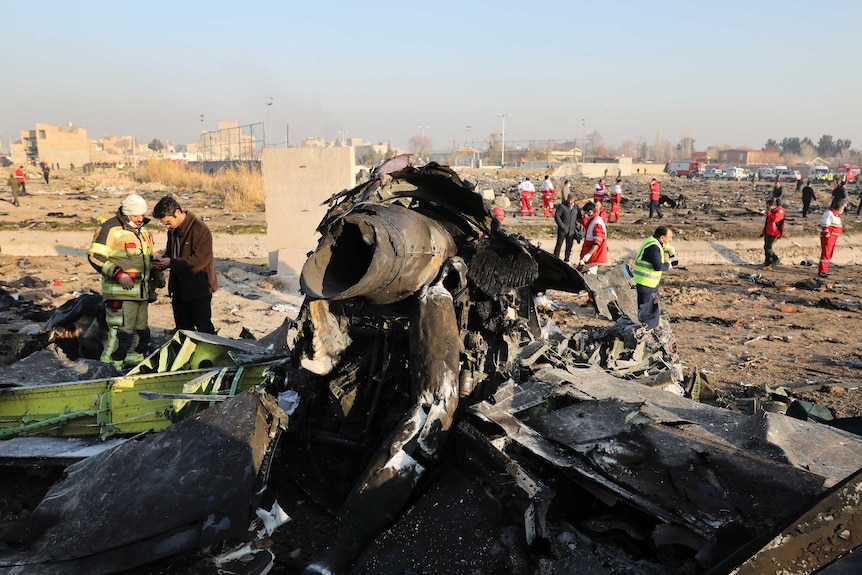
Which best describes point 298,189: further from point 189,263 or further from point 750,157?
point 750,157

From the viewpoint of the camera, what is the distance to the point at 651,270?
702 cm

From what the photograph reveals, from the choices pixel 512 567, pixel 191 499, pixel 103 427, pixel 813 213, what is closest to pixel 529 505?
pixel 512 567

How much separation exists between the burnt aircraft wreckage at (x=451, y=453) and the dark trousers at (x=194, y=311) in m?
1.89

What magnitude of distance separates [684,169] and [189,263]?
59.7m

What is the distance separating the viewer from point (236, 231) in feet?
47.1

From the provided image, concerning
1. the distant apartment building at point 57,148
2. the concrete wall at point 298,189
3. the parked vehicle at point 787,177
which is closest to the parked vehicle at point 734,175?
the parked vehicle at point 787,177

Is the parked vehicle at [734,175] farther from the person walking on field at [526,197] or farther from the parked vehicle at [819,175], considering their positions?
the person walking on field at [526,197]

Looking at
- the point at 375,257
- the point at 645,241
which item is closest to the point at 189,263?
the point at 375,257

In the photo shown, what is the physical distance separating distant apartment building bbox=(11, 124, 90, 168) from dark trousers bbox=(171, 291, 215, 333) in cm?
5029

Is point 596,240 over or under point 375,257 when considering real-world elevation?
under

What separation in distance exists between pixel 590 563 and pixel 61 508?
2.50 meters

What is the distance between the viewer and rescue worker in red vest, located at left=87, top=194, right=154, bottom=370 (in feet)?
17.4

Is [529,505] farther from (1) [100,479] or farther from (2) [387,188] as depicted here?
(1) [100,479]

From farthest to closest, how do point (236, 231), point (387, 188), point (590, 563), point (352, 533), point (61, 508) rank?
point (236, 231)
point (387, 188)
point (61, 508)
point (352, 533)
point (590, 563)
